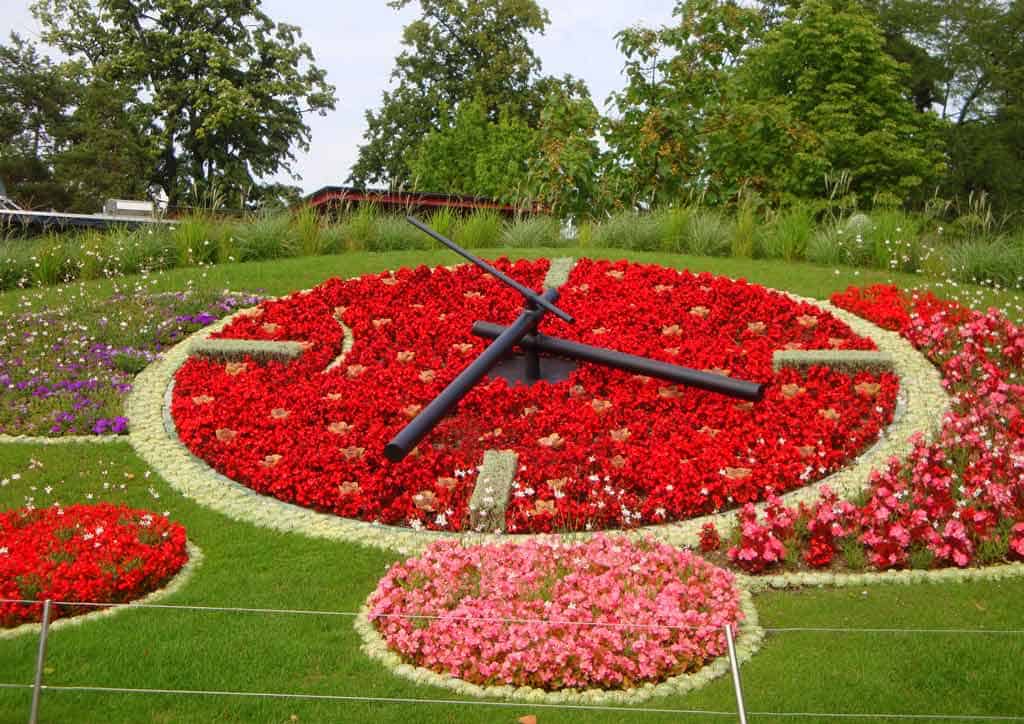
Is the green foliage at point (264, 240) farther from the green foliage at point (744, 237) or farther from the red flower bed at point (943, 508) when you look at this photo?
the red flower bed at point (943, 508)

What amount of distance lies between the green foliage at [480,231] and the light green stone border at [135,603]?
360 inches

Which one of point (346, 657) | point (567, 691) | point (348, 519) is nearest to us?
point (567, 691)

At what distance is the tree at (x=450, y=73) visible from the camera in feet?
133

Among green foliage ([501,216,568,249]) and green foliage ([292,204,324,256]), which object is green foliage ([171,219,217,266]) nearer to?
green foliage ([292,204,324,256])

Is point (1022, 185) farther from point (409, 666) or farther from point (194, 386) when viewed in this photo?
point (409, 666)

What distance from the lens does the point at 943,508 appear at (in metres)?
7.05

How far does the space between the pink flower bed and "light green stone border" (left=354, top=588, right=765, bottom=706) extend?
5 centimetres

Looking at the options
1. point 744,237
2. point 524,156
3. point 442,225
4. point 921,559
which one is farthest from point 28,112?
point 921,559

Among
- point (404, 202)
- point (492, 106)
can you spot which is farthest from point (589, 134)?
point (492, 106)

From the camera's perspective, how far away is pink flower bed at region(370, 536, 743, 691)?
5.19 meters

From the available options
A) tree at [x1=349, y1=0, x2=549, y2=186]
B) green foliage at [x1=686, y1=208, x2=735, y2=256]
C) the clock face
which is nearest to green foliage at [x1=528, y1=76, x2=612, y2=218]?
green foliage at [x1=686, y1=208, x2=735, y2=256]

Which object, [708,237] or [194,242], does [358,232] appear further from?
[708,237]

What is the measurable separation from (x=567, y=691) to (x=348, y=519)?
2.94 metres

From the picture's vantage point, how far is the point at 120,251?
1480cm
